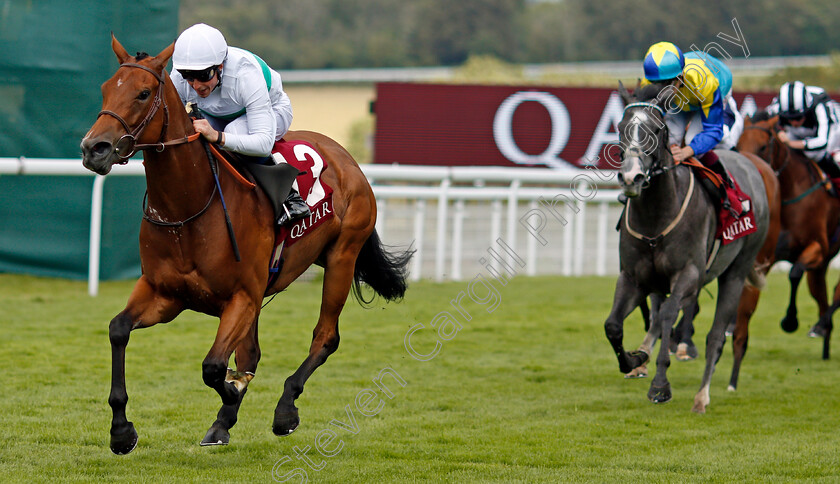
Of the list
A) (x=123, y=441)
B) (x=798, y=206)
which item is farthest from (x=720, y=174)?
(x=123, y=441)

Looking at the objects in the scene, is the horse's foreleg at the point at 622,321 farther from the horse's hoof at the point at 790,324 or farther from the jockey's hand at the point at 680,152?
the horse's hoof at the point at 790,324

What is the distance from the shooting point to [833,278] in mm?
13086

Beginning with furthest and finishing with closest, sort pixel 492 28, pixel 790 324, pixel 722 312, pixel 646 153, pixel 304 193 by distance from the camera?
pixel 492 28
pixel 790 324
pixel 722 312
pixel 646 153
pixel 304 193

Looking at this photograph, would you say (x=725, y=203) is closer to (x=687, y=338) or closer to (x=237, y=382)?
(x=687, y=338)

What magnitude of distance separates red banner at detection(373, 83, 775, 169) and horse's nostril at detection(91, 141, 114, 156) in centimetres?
1140

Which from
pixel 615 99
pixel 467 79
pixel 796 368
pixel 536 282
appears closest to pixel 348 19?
pixel 467 79

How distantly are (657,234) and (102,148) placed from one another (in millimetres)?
3089

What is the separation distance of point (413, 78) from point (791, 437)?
118 feet

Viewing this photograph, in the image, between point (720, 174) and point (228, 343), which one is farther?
point (720, 174)

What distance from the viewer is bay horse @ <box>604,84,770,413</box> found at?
17.3 ft

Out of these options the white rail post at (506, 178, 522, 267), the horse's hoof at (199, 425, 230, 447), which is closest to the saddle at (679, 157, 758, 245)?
the horse's hoof at (199, 425, 230, 447)

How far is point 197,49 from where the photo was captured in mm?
4113

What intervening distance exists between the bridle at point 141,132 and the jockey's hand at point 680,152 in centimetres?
273

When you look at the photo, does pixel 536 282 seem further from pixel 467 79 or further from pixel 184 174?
pixel 467 79
